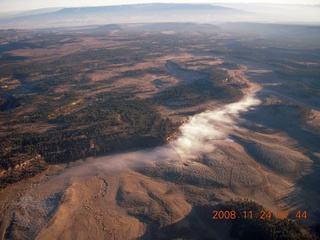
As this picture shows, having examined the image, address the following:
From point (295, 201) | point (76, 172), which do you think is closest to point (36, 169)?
point (76, 172)

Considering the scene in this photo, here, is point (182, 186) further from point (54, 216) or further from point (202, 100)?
point (202, 100)
